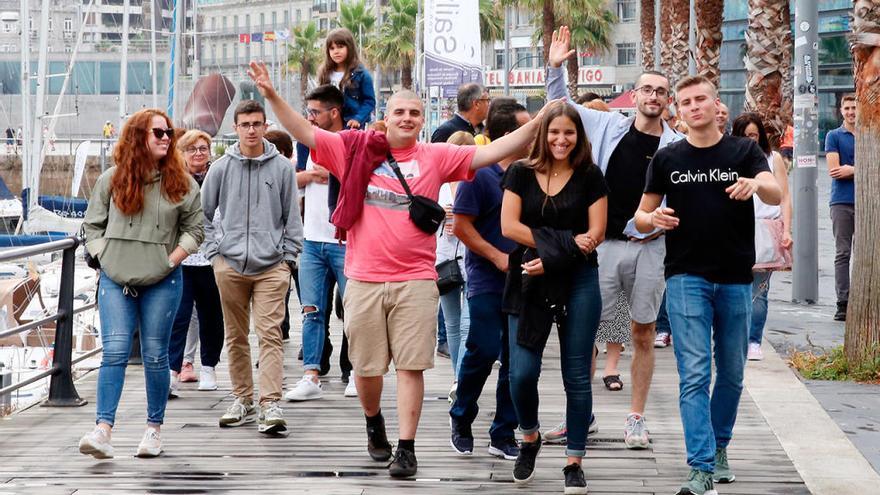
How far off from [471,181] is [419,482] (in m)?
1.59

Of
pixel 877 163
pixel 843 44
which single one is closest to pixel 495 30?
pixel 843 44

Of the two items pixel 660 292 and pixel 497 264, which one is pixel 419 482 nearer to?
pixel 497 264

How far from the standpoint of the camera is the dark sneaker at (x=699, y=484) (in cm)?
639

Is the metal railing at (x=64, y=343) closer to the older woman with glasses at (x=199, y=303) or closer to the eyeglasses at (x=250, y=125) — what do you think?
the older woman with glasses at (x=199, y=303)

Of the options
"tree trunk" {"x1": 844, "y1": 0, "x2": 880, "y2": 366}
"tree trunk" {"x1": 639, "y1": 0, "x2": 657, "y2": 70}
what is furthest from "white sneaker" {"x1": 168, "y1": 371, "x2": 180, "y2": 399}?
"tree trunk" {"x1": 639, "y1": 0, "x2": 657, "y2": 70}

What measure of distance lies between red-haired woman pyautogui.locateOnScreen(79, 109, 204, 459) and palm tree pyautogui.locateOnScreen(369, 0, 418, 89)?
64.6m

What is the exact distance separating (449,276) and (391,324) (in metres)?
1.33

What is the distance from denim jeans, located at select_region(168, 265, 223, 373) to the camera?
32.2 ft

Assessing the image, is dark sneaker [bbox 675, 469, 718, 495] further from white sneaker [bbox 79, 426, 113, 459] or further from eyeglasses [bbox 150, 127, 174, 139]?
eyeglasses [bbox 150, 127, 174, 139]

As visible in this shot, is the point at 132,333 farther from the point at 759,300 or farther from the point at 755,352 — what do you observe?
the point at 755,352

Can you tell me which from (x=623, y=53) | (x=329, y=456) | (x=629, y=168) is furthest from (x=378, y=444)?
(x=623, y=53)

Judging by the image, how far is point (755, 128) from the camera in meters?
9.62

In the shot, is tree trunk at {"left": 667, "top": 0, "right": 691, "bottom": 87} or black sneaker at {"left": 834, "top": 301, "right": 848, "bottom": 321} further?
tree trunk at {"left": 667, "top": 0, "right": 691, "bottom": 87}

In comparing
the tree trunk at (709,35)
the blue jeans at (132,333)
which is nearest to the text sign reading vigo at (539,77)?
the tree trunk at (709,35)
